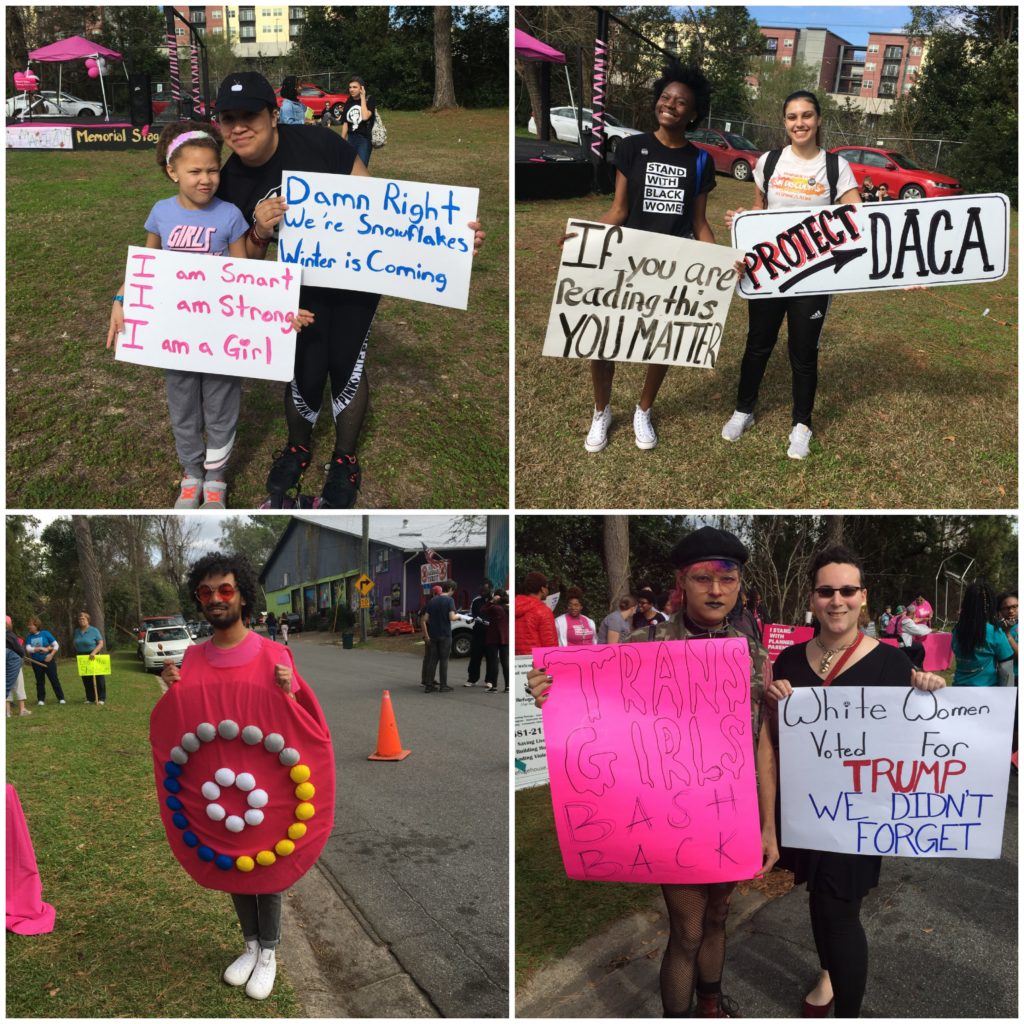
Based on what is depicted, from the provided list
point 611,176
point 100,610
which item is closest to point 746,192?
point 611,176

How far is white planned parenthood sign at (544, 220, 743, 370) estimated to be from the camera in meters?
4.96

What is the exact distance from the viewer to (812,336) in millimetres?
5383

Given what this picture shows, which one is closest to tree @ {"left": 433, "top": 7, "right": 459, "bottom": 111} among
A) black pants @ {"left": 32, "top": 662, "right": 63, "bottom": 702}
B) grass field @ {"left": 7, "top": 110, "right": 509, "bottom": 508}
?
grass field @ {"left": 7, "top": 110, "right": 509, "bottom": 508}

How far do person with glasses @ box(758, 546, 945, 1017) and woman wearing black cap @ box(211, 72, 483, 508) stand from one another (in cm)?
265

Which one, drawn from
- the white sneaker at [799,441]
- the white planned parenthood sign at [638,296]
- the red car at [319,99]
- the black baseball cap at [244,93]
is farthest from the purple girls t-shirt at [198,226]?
the red car at [319,99]

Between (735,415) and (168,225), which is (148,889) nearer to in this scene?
(168,225)

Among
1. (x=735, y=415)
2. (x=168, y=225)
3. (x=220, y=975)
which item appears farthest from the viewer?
(x=735, y=415)

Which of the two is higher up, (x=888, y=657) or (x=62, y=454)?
(x=62, y=454)

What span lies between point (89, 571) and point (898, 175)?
14.8m

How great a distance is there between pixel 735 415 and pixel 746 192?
11900 millimetres

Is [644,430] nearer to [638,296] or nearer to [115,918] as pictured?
[638,296]

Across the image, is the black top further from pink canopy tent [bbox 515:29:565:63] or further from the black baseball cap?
pink canopy tent [bbox 515:29:565:63]

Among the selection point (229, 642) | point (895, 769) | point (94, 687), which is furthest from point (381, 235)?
point (94, 687)

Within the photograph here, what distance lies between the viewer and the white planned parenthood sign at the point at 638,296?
496cm
